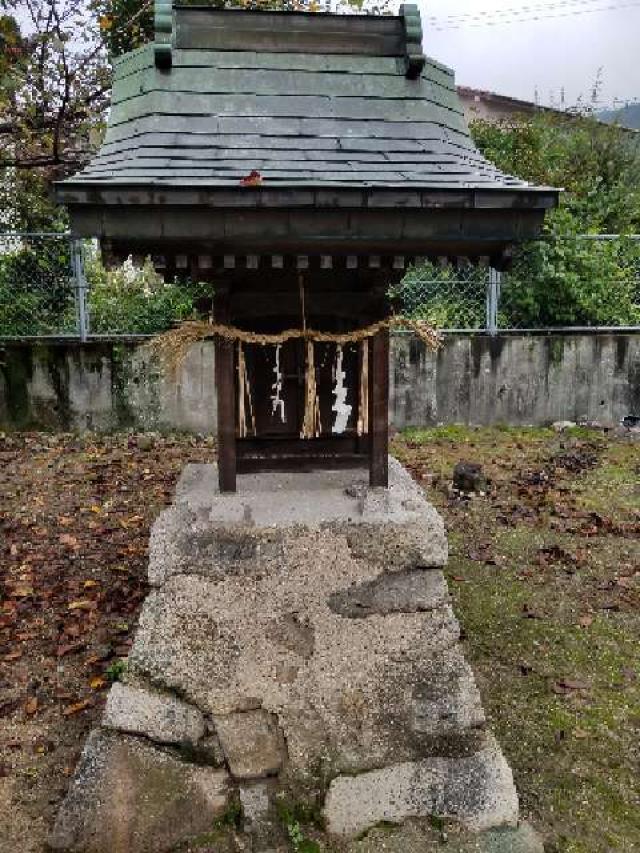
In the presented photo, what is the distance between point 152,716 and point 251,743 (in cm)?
46

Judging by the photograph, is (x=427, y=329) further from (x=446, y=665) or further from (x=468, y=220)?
(x=446, y=665)

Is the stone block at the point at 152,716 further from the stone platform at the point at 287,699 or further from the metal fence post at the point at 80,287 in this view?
the metal fence post at the point at 80,287

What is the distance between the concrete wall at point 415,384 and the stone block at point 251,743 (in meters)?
5.84

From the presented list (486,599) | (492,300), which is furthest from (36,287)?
(486,599)

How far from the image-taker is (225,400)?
145 inches

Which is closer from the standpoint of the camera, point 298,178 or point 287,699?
point 298,178

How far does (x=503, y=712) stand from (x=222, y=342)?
2450 millimetres

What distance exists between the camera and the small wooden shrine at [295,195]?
9.24 feet

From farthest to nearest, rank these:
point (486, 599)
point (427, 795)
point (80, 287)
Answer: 1. point (80, 287)
2. point (486, 599)
3. point (427, 795)

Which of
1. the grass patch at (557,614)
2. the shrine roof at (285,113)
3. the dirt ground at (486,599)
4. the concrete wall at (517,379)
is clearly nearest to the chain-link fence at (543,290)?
the concrete wall at (517,379)

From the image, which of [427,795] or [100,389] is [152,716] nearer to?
[427,795]

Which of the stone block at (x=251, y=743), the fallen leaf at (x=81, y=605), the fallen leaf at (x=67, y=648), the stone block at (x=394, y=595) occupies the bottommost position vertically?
the fallen leaf at (x=67, y=648)

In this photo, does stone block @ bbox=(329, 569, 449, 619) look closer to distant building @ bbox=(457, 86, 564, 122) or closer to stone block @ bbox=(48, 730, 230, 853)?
stone block @ bbox=(48, 730, 230, 853)

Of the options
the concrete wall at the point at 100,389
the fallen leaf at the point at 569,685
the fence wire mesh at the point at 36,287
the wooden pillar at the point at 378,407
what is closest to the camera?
the wooden pillar at the point at 378,407
